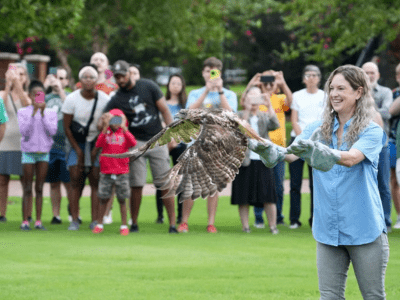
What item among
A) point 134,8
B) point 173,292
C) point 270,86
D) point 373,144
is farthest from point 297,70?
point 373,144

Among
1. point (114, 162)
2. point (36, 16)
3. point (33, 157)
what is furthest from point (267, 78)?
point (36, 16)

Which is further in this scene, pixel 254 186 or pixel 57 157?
pixel 57 157

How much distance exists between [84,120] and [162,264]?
261 centimetres

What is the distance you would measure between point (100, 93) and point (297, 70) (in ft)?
58.1

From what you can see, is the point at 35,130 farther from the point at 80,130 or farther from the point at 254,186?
the point at 254,186

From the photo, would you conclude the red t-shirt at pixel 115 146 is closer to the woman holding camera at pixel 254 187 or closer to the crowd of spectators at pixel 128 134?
the crowd of spectators at pixel 128 134

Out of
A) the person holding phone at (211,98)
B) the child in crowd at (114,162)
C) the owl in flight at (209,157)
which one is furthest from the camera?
the child in crowd at (114,162)

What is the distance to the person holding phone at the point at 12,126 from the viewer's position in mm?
9328

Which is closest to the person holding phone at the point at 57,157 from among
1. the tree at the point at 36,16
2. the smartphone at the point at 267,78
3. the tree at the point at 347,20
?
the smartphone at the point at 267,78

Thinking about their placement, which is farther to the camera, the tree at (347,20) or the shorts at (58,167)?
the tree at (347,20)

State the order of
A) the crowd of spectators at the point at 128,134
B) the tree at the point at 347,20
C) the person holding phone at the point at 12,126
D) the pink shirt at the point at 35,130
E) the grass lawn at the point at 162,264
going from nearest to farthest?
1. the grass lawn at the point at 162,264
2. the crowd of spectators at the point at 128,134
3. the pink shirt at the point at 35,130
4. the person holding phone at the point at 12,126
5. the tree at the point at 347,20

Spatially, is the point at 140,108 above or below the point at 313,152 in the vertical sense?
above

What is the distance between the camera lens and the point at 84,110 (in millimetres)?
8922

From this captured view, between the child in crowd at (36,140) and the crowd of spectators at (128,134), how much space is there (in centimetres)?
1
